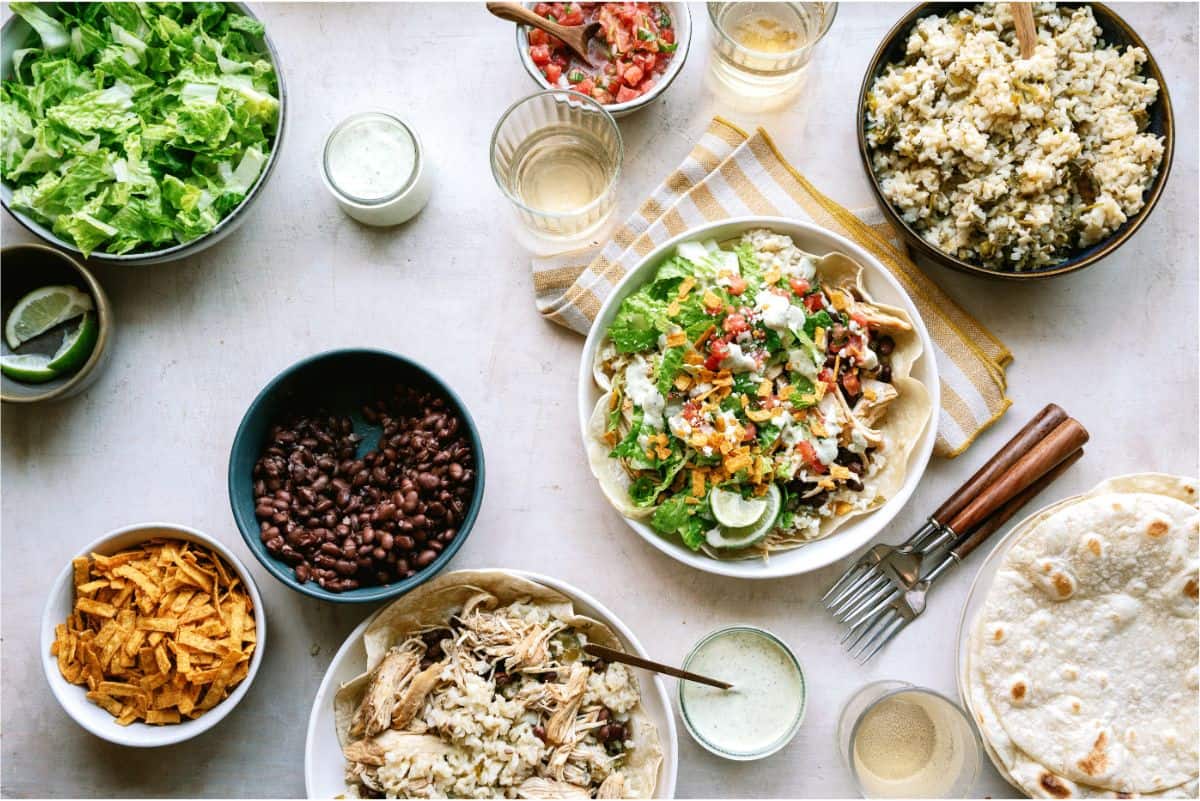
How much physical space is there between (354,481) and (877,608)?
5.70 ft

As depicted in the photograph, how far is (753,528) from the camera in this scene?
3.06 meters

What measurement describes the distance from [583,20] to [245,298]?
151 centimetres

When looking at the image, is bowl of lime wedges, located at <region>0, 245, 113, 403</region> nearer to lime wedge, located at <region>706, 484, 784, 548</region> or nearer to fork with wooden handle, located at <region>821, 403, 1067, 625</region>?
lime wedge, located at <region>706, 484, 784, 548</region>

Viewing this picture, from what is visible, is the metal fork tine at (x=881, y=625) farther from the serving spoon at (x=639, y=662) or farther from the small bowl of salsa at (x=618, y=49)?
the small bowl of salsa at (x=618, y=49)

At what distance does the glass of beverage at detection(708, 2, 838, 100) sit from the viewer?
10.9 ft

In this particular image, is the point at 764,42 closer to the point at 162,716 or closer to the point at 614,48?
the point at 614,48

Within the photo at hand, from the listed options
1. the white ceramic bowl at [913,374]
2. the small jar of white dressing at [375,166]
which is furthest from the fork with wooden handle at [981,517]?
the small jar of white dressing at [375,166]

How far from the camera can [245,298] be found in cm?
351

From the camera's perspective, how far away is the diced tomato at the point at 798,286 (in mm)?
3133

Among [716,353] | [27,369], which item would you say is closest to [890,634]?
[716,353]

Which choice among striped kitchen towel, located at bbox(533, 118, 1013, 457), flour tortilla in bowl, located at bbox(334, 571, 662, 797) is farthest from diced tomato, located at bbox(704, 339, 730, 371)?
flour tortilla in bowl, located at bbox(334, 571, 662, 797)

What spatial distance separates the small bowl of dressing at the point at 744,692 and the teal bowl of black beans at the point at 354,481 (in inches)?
34.9

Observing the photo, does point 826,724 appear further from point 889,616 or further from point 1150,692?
point 1150,692

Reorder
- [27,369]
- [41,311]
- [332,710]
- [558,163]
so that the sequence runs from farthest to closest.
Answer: [558,163] → [41,311] → [27,369] → [332,710]
